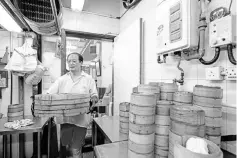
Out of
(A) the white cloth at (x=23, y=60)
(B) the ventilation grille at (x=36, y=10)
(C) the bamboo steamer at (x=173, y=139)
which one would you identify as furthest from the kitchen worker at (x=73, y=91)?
(C) the bamboo steamer at (x=173, y=139)

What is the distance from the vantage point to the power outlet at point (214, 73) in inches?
40.9

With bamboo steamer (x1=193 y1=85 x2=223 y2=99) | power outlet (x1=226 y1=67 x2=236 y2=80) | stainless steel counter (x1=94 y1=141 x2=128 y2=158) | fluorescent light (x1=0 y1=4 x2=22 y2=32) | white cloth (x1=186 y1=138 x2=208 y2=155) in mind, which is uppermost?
fluorescent light (x1=0 y1=4 x2=22 y2=32)

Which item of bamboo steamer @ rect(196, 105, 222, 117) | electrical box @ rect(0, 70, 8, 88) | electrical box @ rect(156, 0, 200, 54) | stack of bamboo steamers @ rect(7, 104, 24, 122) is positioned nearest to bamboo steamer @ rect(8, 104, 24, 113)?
stack of bamboo steamers @ rect(7, 104, 24, 122)

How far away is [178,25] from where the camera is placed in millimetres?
1175

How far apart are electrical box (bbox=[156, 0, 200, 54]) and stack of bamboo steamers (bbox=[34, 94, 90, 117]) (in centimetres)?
104

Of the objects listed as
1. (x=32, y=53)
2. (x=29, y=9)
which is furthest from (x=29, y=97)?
(x=29, y=9)

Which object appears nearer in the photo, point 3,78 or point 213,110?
point 213,110

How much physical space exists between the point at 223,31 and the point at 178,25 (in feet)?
1.11

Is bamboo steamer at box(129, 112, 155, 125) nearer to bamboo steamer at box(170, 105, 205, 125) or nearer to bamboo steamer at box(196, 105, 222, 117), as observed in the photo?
bamboo steamer at box(170, 105, 205, 125)

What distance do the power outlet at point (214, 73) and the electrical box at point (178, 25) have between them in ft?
0.74

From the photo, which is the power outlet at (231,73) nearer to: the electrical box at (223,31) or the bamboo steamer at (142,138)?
the electrical box at (223,31)

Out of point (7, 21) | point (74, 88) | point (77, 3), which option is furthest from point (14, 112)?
point (77, 3)

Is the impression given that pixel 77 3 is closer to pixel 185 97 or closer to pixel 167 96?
pixel 167 96

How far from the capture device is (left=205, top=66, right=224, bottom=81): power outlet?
1038 mm
